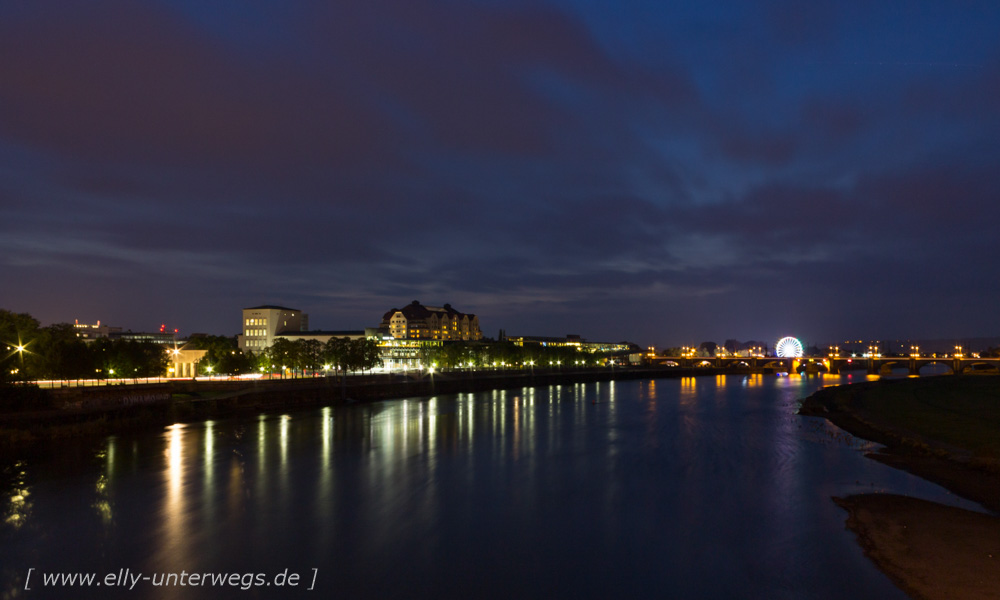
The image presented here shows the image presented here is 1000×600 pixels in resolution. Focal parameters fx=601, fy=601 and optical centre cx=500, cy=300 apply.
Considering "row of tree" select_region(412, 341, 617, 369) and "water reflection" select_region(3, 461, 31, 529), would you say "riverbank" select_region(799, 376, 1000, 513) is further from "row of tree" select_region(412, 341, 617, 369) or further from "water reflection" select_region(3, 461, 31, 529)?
"row of tree" select_region(412, 341, 617, 369)

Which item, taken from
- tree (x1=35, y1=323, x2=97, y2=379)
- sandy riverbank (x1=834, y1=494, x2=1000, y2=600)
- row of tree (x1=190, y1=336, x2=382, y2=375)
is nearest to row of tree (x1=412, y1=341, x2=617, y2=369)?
row of tree (x1=190, y1=336, x2=382, y2=375)

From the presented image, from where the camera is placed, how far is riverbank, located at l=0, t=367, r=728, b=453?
43.7 metres

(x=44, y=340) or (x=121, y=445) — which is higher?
(x=44, y=340)

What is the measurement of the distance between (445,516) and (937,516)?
17307mm

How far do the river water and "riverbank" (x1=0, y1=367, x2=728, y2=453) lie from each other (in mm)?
3941

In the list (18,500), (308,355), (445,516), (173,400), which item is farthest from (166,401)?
(445,516)

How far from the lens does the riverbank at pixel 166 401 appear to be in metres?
43.7

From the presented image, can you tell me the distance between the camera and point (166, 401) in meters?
57.2

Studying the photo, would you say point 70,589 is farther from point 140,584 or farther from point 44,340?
→ point 44,340

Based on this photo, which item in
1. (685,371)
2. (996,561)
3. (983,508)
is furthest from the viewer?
(685,371)

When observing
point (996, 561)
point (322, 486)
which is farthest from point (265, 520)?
point (996, 561)

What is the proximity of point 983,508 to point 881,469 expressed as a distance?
8.63 metres

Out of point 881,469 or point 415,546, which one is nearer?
point 415,546

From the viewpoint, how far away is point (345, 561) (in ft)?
60.1
